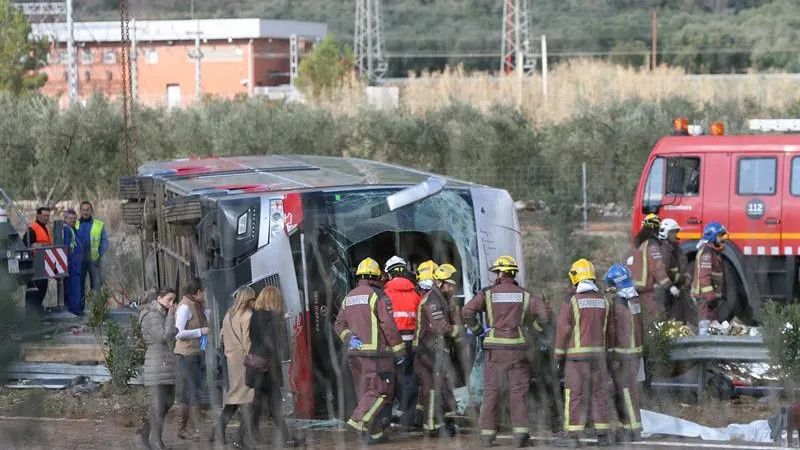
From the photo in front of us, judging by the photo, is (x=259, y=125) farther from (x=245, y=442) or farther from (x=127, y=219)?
(x=245, y=442)

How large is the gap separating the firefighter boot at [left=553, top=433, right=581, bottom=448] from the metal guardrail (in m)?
1.89

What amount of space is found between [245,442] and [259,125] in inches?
780

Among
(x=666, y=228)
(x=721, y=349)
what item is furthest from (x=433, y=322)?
(x=666, y=228)

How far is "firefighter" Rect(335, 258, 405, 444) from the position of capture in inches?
382

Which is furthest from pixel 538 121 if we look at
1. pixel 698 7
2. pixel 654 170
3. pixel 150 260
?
pixel 698 7

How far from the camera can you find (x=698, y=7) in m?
79.7

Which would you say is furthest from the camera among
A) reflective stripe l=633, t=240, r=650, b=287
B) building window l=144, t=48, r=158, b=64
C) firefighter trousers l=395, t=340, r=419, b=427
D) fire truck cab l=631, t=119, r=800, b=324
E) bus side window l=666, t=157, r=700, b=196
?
building window l=144, t=48, r=158, b=64

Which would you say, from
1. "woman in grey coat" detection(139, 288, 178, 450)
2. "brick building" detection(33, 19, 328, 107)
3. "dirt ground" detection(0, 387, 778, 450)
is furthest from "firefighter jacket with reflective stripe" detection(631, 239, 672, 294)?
"brick building" detection(33, 19, 328, 107)

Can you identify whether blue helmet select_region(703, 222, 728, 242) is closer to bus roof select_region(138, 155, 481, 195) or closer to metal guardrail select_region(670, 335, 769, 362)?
metal guardrail select_region(670, 335, 769, 362)

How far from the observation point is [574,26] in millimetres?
78562

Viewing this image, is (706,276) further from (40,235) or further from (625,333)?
(40,235)

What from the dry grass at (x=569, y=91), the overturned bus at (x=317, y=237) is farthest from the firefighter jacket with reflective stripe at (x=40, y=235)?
→ the dry grass at (x=569, y=91)

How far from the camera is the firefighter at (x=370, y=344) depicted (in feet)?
31.8

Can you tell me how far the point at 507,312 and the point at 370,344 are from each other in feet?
3.61
